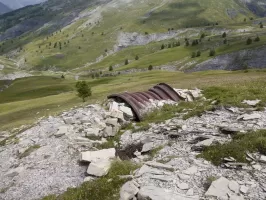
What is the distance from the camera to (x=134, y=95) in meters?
27.2

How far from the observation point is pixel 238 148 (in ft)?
51.7

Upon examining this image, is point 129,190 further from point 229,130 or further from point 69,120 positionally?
point 69,120

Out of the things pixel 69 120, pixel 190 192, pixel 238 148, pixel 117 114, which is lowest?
pixel 190 192

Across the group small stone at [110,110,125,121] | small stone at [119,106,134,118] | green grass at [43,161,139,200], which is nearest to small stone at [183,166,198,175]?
green grass at [43,161,139,200]

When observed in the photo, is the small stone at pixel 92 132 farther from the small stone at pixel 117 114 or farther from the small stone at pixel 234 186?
the small stone at pixel 234 186

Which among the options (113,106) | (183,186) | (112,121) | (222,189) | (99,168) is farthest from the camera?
(113,106)

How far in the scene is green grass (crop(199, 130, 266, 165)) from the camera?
15446mm

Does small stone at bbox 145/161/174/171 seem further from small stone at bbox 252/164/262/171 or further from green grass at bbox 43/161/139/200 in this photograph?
small stone at bbox 252/164/262/171

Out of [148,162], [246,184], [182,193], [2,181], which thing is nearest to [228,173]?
[246,184]

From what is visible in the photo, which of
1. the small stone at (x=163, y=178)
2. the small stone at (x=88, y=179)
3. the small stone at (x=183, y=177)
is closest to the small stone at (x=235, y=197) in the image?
the small stone at (x=183, y=177)

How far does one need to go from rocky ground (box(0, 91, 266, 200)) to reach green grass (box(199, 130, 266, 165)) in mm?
433

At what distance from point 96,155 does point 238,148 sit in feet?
28.6

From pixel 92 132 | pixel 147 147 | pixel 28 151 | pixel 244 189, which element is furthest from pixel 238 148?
pixel 28 151

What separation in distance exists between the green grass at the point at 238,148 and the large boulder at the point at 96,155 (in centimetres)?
580
